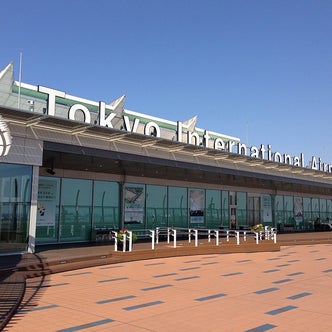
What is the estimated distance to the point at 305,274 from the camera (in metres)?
12.8

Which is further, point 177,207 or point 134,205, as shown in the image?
point 177,207

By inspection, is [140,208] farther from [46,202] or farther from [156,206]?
[46,202]

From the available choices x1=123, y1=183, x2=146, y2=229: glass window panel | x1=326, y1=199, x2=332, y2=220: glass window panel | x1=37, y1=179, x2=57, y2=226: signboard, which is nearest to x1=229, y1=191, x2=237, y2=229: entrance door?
x1=123, y1=183, x2=146, y2=229: glass window panel

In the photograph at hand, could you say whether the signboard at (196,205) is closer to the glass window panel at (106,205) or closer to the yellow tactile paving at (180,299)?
the glass window panel at (106,205)

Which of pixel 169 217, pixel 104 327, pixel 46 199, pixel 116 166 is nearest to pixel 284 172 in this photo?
pixel 169 217

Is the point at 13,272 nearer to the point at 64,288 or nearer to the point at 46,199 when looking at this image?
the point at 64,288

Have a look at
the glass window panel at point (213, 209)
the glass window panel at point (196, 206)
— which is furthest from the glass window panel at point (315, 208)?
the glass window panel at point (196, 206)

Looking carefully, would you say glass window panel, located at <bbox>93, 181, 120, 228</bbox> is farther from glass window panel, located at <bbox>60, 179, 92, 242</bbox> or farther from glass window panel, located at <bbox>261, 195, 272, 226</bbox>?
glass window panel, located at <bbox>261, 195, 272, 226</bbox>

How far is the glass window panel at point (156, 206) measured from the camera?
80.0 feet

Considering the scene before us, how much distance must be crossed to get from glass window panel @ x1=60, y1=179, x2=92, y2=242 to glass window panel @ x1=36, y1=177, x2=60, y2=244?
337mm

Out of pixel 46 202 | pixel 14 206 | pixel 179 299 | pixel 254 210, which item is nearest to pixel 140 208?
pixel 46 202

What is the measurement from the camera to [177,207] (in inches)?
1024

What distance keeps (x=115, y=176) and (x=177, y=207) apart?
17.4 ft

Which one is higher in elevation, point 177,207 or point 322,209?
point 322,209
